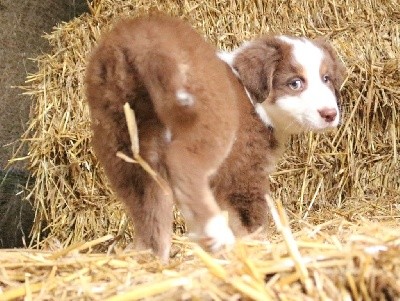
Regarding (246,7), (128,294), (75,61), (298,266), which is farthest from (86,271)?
(246,7)

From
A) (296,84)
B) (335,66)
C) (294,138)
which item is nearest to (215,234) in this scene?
(296,84)

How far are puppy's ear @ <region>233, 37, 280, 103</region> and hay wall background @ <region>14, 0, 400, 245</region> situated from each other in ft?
2.17

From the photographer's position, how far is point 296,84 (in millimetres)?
2859

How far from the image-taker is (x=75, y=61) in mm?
3498

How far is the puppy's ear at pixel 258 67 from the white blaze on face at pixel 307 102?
0.27 ft

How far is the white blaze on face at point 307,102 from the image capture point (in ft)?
9.18

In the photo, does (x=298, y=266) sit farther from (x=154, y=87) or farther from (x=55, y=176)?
(x=55, y=176)

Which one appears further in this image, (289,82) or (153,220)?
(289,82)

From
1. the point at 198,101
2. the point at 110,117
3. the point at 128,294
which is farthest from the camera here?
the point at 110,117

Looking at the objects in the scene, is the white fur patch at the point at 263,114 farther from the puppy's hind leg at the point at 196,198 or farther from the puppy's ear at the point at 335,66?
the puppy's hind leg at the point at 196,198

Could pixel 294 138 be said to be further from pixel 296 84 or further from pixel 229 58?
pixel 229 58

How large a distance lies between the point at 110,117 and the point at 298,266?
96 centimetres

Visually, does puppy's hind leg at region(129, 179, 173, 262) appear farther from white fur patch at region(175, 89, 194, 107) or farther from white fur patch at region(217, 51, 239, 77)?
white fur patch at region(217, 51, 239, 77)

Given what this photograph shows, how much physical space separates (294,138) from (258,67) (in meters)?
0.80
